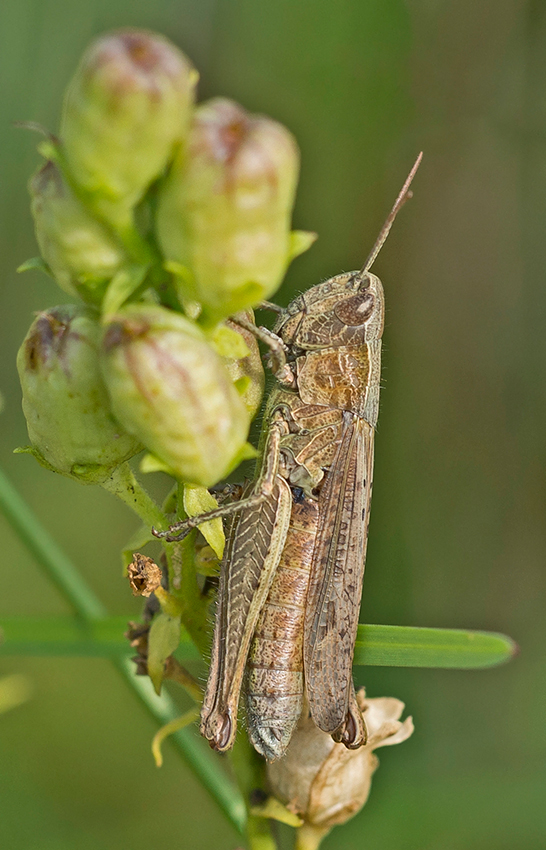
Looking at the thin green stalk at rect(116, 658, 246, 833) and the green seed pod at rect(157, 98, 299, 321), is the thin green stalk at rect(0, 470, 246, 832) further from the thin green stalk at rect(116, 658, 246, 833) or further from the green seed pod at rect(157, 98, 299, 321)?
the green seed pod at rect(157, 98, 299, 321)

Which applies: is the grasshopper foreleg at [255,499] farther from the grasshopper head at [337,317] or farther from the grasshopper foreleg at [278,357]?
the grasshopper head at [337,317]

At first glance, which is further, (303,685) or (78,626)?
(303,685)

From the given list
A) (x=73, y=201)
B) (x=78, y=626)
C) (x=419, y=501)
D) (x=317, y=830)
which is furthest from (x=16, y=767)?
(x=73, y=201)

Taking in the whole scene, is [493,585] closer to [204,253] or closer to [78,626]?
[78,626]

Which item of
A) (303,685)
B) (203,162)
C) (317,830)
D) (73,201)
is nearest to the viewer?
(203,162)

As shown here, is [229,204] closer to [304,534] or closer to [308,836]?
[304,534]

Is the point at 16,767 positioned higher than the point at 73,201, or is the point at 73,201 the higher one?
the point at 73,201

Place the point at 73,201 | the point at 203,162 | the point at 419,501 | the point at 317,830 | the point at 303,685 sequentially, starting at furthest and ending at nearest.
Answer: the point at 419,501
the point at 303,685
the point at 317,830
the point at 73,201
the point at 203,162
